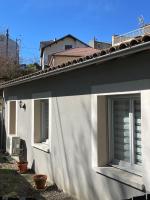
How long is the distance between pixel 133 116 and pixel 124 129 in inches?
16.7

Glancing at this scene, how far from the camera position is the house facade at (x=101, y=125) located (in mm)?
5738

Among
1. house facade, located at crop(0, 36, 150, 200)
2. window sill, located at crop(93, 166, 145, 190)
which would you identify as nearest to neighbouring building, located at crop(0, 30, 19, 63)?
house facade, located at crop(0, 36, 150, 200)

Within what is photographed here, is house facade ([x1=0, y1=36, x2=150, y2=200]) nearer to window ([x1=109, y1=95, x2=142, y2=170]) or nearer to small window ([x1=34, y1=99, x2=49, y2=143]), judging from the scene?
window ([x1=109, y1=95, x2=142, y2=170])

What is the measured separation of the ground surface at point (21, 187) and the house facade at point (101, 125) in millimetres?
291

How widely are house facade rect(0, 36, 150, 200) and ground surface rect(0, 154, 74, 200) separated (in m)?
0.29

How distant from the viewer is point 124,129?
22.3 ft

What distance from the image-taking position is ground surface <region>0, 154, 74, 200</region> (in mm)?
8352

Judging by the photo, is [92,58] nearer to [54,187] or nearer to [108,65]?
[108,65]

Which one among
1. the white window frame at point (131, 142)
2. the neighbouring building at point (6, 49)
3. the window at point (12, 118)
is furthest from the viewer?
the neighbouring building at point (6, 49)

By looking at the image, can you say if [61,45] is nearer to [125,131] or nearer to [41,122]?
[41,122]

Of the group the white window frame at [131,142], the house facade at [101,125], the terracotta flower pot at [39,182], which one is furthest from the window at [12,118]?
the white window frame at [131,142]

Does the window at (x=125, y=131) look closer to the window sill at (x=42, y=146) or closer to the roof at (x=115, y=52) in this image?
the roof at (x=115, y=52)

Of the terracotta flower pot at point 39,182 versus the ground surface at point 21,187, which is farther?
the terracotta flower pot at point 39,182

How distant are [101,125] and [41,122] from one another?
454cm
